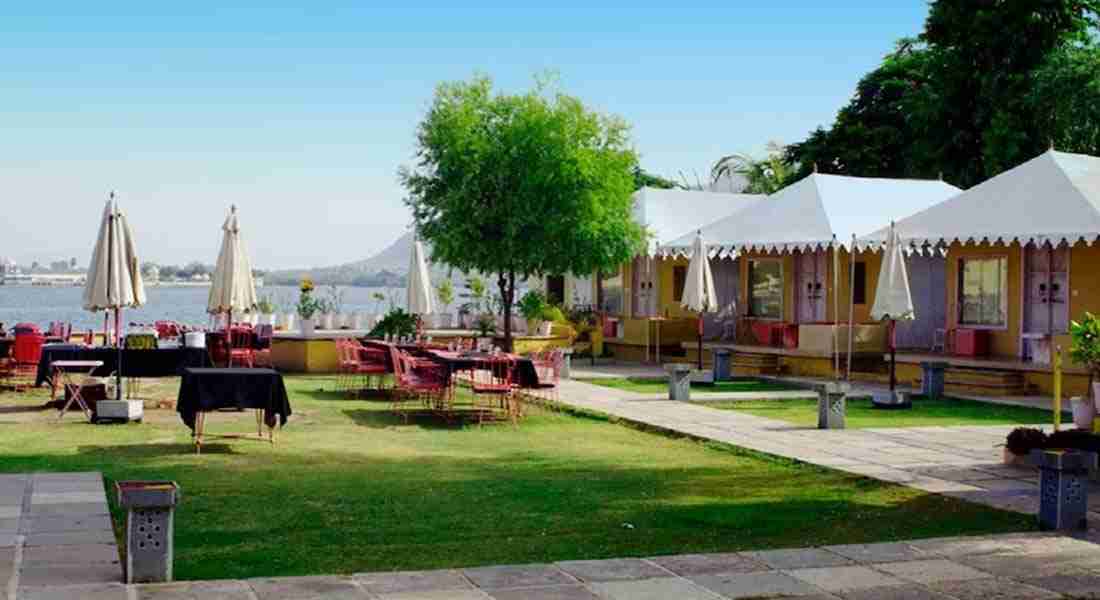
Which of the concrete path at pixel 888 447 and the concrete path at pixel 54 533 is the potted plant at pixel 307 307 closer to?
the concrete path at pixel 888 447

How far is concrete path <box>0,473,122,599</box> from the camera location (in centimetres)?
680

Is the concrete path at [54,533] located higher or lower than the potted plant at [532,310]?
lower

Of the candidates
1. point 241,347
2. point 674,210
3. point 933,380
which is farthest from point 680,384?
point 674,210

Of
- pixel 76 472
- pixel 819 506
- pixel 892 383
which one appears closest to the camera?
pixel 819 506

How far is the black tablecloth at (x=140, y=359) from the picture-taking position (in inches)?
594

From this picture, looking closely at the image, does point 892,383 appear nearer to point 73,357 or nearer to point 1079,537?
point 1079,537

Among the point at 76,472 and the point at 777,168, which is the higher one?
the point at 777,168

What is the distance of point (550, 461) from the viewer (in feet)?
38.3

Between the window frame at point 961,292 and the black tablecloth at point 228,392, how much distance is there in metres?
13.7

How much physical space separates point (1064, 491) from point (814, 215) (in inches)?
633

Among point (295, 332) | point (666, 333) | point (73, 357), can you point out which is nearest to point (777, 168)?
point (666, 333)

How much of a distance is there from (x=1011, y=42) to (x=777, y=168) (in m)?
10.7

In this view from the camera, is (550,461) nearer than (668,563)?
No

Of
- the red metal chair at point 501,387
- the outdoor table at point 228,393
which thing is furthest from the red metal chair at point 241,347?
the outdoor table at point 228,393
